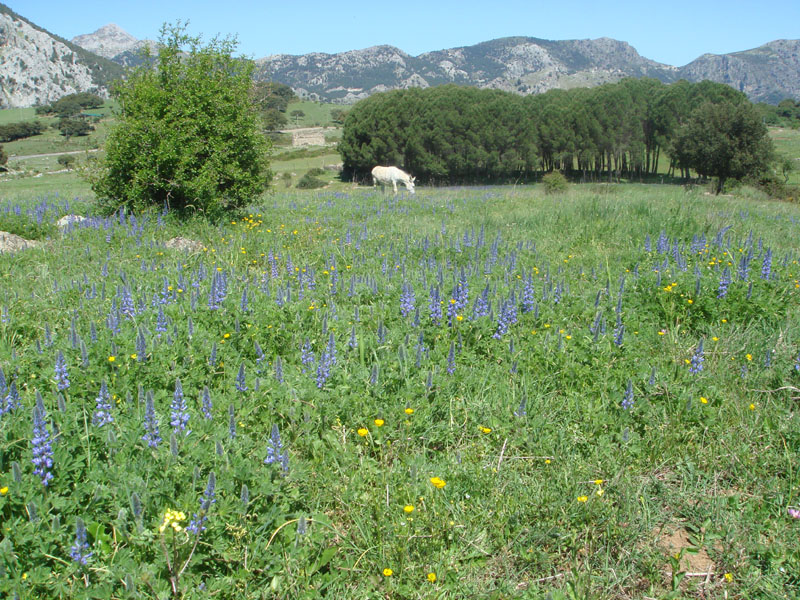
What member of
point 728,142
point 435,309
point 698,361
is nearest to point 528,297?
point 435,309

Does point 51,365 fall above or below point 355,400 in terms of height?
above

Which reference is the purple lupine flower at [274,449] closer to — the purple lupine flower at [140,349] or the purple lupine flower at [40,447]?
the purple lupine flower at [40,447]

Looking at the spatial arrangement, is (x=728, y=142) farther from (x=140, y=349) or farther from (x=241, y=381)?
(x=140, y=349)

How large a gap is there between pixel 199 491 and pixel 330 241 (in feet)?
24.6

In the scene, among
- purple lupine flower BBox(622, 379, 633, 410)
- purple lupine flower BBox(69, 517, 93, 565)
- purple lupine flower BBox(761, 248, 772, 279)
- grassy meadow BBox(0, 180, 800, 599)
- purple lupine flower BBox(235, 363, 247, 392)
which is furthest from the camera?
purple lupine flower BBox(761, 248, 772, 279)

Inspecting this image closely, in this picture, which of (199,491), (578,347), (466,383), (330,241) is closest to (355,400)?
(466,383)

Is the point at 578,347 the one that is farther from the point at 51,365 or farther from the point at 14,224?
the point at 14,224

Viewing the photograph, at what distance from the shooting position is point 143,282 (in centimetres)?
675

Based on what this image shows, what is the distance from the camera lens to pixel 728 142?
162 feet

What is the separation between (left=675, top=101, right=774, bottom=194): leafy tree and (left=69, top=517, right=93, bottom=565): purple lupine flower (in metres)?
54.2

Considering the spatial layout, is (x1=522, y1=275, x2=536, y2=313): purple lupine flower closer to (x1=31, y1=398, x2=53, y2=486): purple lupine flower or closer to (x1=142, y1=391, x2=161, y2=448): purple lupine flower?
(x1=142, y1=391, x2=161, y2=448): purple lupine flower

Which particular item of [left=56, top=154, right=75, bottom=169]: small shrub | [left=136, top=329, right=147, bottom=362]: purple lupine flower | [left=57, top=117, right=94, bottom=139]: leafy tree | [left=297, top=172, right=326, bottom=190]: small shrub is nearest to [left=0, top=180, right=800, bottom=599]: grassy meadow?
[left=136, top=329, right=147, bottom=362]: purple lupine flower

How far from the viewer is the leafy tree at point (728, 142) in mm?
47906

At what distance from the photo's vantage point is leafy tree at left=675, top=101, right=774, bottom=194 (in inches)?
1886
